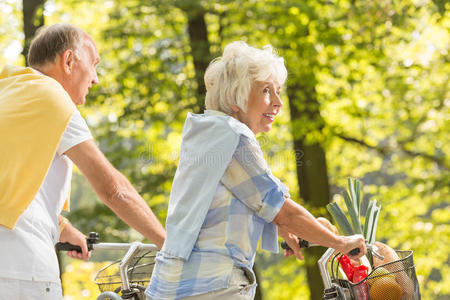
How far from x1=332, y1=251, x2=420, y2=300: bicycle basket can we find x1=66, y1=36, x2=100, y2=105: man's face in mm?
1324

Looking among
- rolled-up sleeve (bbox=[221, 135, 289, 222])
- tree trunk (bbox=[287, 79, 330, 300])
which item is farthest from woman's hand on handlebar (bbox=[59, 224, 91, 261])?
tree trunk (bbox=[287, 79, 330, 300])

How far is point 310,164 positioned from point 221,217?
7664 millimetres

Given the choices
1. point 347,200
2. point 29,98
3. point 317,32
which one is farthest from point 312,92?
point 29,98

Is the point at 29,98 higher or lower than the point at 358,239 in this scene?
higher

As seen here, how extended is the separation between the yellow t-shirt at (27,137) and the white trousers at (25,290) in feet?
0.63

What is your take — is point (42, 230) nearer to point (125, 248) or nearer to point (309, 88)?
point (125, 248)

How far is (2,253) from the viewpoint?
210cm

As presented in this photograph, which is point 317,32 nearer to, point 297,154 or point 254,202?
point 297,154

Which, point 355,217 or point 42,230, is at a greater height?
point 42,230

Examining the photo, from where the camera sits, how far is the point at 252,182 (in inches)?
93.0

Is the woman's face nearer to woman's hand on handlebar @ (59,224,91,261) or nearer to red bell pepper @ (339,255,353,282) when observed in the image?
red bell pepper @ (339,255,353,282)

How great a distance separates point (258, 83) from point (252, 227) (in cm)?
61

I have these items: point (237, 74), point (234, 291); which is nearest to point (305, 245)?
point (234, 291)

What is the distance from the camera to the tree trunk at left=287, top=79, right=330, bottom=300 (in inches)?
368
